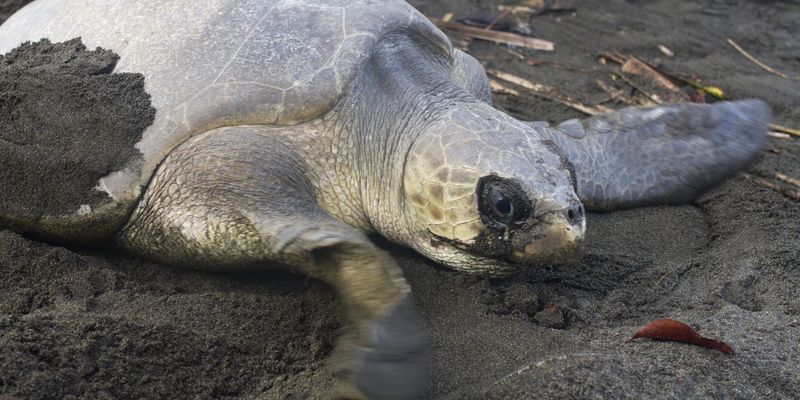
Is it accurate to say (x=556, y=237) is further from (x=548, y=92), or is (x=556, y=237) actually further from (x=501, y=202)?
(x=548, y=92)

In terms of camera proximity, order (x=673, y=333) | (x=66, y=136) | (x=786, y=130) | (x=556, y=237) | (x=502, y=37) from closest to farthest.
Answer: (x=673, y=333) → (x=556, y=237) → (x=66, y=136) → (x=786, y=130) → (x=502, y=37)

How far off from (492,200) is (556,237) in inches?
8.5

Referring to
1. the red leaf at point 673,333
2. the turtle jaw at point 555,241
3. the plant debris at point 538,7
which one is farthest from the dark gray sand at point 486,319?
the plant debris at point 538,7

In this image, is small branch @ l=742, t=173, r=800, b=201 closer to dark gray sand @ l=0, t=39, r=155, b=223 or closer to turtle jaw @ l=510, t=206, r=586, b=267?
turtle jaw @ l=510, t=206, r=586, b=267

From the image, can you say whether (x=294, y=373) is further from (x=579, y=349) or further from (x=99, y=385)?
(x=579, y=349)

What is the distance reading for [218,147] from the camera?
7.42 ft

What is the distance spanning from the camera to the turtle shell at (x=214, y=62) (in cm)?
230

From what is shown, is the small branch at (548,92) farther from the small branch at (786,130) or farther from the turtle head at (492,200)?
the turtle head at (492,200)

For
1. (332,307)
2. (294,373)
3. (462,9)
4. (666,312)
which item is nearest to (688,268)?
(666,312)

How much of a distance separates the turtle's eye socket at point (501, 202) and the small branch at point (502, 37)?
294cm

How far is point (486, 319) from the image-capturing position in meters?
2.08

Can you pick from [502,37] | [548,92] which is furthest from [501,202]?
[502,37]

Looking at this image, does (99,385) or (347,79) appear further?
(347,79)

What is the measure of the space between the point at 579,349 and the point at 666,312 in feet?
1.54
